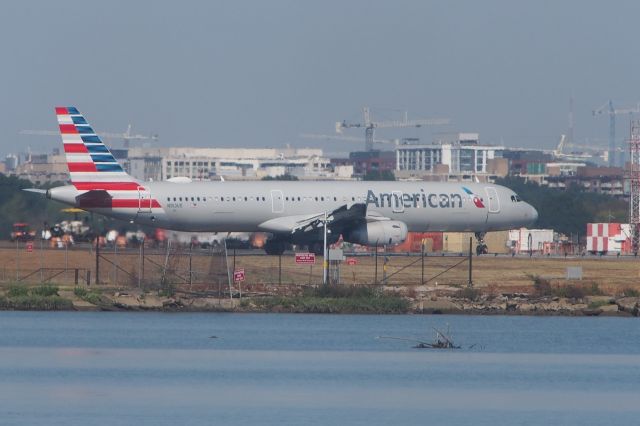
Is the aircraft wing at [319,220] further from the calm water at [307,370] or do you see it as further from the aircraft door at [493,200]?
the calm water at [307,370]

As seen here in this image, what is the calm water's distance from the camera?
134ft

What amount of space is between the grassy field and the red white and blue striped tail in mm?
3723

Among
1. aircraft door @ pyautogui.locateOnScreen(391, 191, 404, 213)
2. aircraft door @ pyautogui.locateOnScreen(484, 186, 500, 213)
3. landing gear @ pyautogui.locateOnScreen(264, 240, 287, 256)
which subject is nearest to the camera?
landing gear @ pyautogui.locateOnScreen(264, 240, 287, 256)

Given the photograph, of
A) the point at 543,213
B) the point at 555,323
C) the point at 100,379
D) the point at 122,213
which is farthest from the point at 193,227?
the point at 543,213

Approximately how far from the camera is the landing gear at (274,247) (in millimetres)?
94125

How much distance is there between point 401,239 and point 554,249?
32004 mm

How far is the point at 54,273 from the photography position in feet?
259

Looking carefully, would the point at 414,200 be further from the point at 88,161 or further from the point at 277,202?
the point at 88,161

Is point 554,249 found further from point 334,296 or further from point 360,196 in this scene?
point 334,296

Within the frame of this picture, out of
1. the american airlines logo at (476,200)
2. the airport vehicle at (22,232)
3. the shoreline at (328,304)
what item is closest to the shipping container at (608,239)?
the american airlines logo at (476,200)

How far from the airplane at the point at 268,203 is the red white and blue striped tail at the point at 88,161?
0.06m

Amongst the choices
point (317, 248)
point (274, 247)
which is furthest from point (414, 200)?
point (274, 247)

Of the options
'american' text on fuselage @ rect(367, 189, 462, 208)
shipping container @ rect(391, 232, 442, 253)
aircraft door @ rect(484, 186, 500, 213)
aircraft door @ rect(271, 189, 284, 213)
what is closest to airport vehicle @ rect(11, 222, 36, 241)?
aircraft door @ rect(271, 189, 284, 213)

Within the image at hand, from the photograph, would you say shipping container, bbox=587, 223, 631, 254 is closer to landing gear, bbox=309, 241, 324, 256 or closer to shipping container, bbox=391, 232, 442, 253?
shipping container, bbox=391, 232, 442, 253
